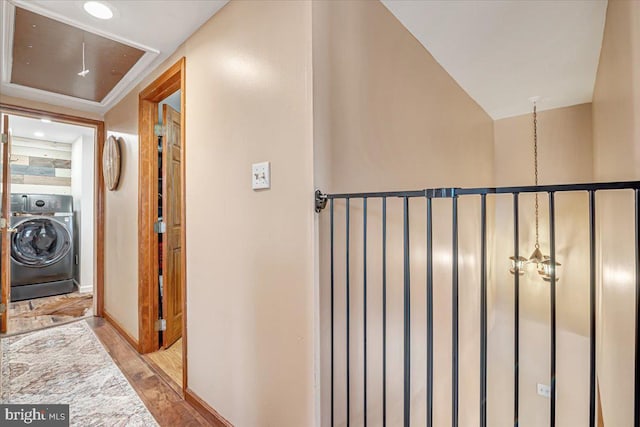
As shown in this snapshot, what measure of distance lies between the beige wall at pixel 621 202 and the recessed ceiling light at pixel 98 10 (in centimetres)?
239

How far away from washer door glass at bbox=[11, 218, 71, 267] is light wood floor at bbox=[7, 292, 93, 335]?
0.53 meters

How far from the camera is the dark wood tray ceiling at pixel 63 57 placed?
1.81 m

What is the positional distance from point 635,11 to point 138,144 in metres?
2.95

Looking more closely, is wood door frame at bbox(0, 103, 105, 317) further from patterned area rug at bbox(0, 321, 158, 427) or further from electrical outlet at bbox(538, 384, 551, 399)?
electrical outlet at bbox(538, 384, 551, 399)

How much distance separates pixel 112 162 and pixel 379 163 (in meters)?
2.52

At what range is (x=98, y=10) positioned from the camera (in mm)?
1649

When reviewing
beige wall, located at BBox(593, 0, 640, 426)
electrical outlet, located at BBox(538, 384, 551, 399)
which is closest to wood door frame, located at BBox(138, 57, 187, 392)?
beige wall, located at BBox(593, 0, 640, 426)

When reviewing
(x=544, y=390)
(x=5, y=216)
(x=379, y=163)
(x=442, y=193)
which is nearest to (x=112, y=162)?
(x=5, y=216)

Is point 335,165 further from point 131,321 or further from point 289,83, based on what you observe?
point 131,321

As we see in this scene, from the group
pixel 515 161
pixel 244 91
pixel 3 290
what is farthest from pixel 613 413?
pixel 3 290

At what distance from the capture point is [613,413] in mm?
1680

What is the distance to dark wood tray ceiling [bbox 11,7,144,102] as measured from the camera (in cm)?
181

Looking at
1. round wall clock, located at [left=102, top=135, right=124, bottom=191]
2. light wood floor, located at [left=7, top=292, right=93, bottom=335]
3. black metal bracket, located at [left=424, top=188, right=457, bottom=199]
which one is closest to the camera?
black metal bracket, located at [left=424, top=188, right=457, bottom=199]
